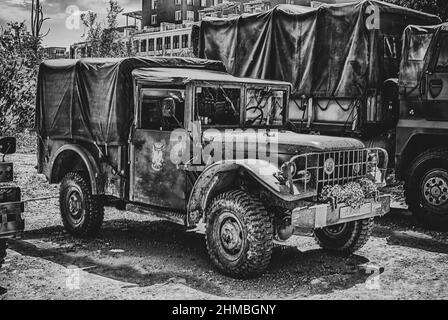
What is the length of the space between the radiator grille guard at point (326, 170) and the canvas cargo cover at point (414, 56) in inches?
93.7

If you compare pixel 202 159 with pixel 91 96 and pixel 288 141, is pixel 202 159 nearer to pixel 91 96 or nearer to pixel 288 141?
pixel 288 141

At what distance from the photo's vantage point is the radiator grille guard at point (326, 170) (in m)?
5.67

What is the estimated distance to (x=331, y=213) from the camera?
5.79 meters

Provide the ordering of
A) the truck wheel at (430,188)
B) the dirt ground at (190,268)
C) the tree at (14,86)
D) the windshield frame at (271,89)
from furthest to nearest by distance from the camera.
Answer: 1. the tree at (14,86)
2. the truck wheel at (430,188)
3. the windshield frame at (271,89)
4. the dirt ground at (190,268)

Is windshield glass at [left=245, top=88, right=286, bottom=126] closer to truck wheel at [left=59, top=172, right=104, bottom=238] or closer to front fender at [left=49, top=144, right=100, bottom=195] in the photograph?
front fender at [left=49, top=144, right=100, bottom=195]

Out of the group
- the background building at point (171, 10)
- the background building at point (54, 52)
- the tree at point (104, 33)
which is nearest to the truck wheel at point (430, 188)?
the background building at point (54, 52)

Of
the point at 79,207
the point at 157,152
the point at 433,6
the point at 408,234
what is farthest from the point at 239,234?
the point at 433,6

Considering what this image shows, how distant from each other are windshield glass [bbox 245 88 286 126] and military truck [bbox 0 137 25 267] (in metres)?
2.76

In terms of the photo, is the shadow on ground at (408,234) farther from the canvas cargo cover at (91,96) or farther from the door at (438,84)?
the canvas cargo cover at (91,96)

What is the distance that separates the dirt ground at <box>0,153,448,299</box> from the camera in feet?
18.0

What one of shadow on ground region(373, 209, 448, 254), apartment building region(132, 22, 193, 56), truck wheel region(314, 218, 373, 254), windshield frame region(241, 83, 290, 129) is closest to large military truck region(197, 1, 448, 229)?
shadow on ground region(373, 209, 448, 254)

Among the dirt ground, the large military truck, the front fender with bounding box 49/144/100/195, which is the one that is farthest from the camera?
the large military truck
